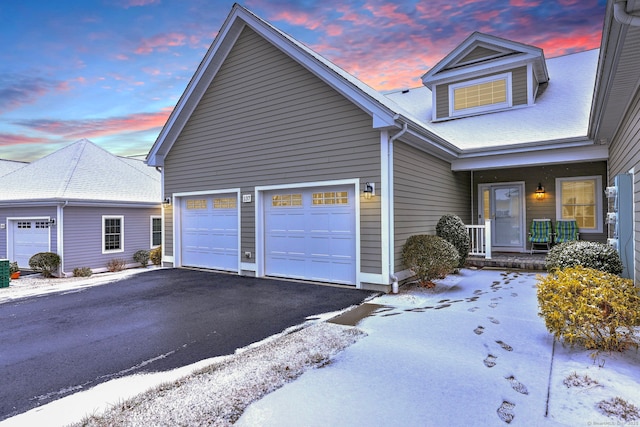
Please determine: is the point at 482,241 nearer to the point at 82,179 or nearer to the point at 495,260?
the point at 495,260

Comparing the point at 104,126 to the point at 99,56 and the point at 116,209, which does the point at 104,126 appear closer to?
the point at 116,209

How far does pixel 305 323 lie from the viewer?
5004 mm

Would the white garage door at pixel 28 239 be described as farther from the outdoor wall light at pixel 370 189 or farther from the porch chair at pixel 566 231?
the porch chair at pixel 566 231

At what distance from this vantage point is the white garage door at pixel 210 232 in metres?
9.66

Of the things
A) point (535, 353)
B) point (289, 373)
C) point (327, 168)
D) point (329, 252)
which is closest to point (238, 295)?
point (329, 252)

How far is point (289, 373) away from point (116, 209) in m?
14.9

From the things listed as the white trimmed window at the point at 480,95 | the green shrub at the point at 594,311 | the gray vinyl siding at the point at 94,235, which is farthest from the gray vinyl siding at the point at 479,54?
the gray vinyl siding at the point at 94,235

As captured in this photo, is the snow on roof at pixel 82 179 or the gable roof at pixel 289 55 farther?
the snow on roof at pixel 82 179

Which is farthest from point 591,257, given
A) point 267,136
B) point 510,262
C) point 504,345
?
point 267,136

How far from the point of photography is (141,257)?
627 inches

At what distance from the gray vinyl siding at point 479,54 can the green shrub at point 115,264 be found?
51.0ft

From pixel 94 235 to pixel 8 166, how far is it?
9436 mm

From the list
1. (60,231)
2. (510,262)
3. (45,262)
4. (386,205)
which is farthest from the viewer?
(60,231)

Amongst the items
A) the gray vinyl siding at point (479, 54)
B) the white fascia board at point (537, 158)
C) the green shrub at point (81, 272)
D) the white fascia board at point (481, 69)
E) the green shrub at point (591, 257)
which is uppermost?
the gray vinyl siding at point (479, 54)
